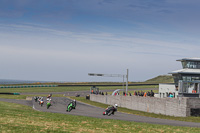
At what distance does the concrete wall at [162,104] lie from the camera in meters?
31.2

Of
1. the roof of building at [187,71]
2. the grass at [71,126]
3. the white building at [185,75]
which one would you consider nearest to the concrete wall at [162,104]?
the white building at [185,75]

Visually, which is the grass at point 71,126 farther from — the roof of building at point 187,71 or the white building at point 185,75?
the roof of building at point 187,71

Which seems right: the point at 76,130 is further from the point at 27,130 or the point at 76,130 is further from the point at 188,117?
the point at 188,117

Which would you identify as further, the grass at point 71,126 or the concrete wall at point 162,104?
the concrete wall at point 162,104

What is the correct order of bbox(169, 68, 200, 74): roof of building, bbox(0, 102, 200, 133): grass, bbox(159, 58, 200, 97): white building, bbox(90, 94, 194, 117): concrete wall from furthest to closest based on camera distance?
bbox(169, 68, 200, 74): roof of building → bbox(159, 58, 200, 97): white building → bbox(90, 94, 194, 117): concrete wall → bbox(0, 102, 200, 133): grass

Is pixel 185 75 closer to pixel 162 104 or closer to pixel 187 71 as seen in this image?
pixel 187 71

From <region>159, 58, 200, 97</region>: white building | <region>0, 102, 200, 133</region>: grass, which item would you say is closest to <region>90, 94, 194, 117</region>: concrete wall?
<region>159, 58, 200, 97</region>: white building

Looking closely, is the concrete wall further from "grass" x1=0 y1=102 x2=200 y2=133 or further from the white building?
"grass" x1=0 y1=102 x2=200 y2=133

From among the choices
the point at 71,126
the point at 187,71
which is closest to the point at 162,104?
the point at 187,71

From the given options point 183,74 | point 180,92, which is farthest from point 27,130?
point 183,74

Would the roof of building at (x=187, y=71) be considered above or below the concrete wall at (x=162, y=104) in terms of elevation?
above

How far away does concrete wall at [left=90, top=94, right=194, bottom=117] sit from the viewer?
31.2 metres

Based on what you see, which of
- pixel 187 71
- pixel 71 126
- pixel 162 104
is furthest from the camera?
pixel 187 71

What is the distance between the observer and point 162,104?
117 feet
